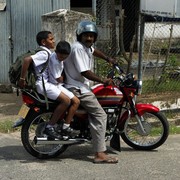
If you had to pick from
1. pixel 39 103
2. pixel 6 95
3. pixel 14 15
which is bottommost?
pixel 6 95

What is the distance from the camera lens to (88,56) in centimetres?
488

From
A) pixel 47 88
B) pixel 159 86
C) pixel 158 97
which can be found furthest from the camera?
pixel 159 86

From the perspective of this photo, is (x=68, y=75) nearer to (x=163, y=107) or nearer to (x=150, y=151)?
(x=150, y=151)

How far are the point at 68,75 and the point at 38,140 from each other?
0.90 meters

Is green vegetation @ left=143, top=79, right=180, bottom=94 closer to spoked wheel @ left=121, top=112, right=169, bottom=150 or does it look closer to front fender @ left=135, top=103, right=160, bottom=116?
spoked wheel @ left=121, top=112, right=169, bottom=150

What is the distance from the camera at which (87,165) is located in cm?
499

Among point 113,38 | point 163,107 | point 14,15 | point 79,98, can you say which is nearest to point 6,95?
point 14,15

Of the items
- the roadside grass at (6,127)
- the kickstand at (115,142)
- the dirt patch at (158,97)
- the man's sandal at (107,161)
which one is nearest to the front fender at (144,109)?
the kickstand at (115,142)

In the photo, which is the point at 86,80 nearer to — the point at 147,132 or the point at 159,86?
the point at 147,132

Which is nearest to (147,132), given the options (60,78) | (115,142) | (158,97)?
(115,142)

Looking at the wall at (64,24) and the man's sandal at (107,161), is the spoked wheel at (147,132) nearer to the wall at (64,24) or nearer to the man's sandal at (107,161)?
the man's sandal at (107,161)

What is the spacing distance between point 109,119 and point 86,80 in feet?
2.00

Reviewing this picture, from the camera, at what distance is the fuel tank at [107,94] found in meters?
5.09

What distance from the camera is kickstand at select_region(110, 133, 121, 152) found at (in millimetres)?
5348
